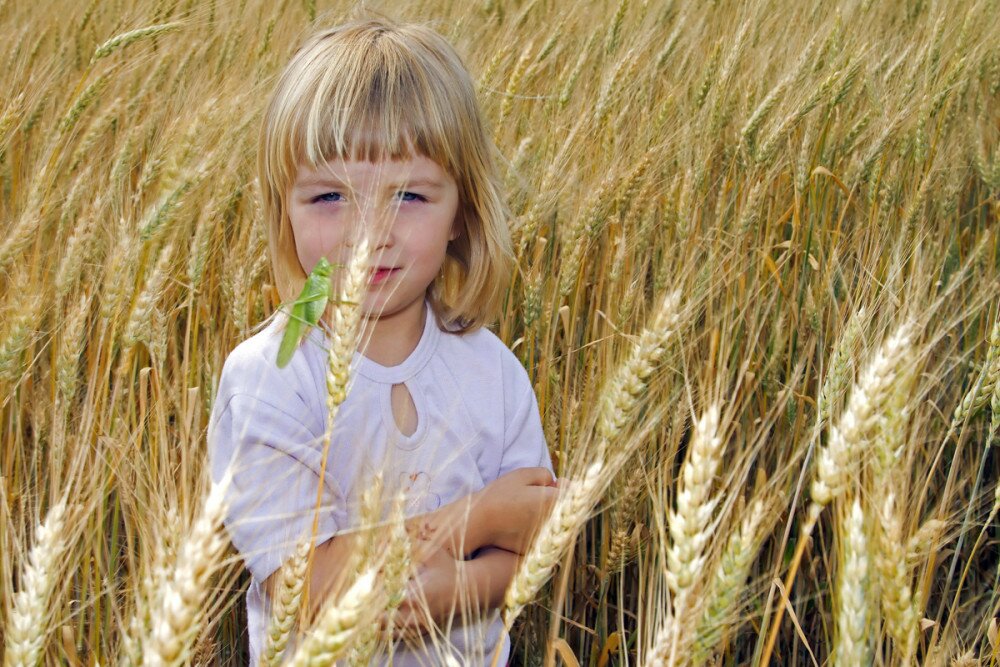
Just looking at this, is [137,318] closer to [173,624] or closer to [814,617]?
[173,624]

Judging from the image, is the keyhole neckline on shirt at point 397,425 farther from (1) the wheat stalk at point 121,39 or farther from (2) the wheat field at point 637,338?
(1) the wheat stalk at point 121,39

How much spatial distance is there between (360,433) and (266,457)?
14 centimetres

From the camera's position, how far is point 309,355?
4.33 feet

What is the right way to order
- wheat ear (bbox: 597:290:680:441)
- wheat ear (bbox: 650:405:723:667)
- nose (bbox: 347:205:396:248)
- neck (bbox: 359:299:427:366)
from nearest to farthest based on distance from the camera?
wheat ear (bbox: 650:405:723:667) < wheat ear (bbox: 597:290:680:441) < nose (bbox: 347:205:396:248) < neck (bbox: 359:299:427:366)

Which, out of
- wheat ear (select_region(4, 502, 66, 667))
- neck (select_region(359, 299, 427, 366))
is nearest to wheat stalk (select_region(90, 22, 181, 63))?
neck (select_region(359, 299, 427, 366))

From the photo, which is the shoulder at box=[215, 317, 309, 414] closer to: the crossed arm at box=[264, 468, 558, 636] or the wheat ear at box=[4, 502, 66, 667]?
the crossed arm at box=[264, 468, 558, 636]

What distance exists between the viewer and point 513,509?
1.30 metres

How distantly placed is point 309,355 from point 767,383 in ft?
2.59

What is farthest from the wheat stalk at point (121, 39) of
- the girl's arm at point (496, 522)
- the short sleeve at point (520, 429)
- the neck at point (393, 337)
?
the girl's arm at point (496, 522)

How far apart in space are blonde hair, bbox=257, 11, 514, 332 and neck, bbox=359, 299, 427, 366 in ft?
0.24

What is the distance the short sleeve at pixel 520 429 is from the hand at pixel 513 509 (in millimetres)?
80

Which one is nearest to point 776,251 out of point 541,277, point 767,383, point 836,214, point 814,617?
point 836,214

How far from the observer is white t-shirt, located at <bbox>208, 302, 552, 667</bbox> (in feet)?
3.90

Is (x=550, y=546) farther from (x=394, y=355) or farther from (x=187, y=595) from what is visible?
(x=394, y=355)
